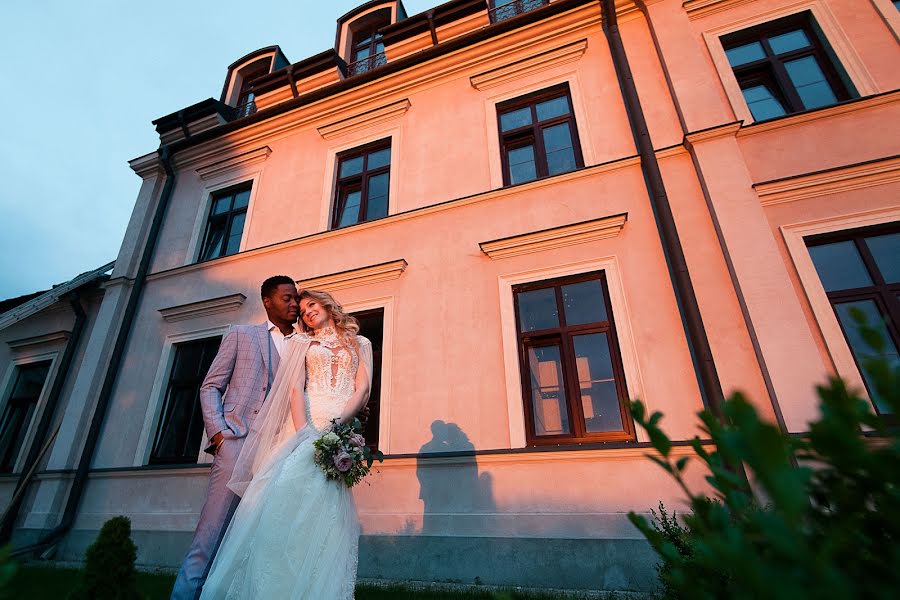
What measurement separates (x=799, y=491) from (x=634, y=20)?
8247 mm

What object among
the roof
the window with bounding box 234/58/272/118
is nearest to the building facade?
the roof

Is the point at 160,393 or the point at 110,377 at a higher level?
the point at 110,377

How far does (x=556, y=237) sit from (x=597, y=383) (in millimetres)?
1953

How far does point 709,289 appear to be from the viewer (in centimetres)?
477

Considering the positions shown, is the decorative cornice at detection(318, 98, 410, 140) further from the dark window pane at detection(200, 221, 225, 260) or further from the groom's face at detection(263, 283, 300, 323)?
the groom's face at detection(263, 283, 300, 323)

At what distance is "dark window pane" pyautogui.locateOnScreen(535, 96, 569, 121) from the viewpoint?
268 inches

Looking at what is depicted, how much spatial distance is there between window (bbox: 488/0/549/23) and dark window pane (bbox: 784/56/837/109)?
4.14 meters

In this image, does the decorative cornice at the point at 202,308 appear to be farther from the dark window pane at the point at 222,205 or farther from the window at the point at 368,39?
the window at the point at 368,39

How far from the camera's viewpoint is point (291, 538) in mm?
2465

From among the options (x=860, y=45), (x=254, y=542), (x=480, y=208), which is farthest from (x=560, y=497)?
(x=860, y=45)

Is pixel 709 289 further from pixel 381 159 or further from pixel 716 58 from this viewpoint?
pixel 381 159

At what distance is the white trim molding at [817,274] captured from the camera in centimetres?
414

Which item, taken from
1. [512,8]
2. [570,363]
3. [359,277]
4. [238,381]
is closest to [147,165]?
[359,277]

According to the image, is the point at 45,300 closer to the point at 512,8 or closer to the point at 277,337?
the point at 277,337
